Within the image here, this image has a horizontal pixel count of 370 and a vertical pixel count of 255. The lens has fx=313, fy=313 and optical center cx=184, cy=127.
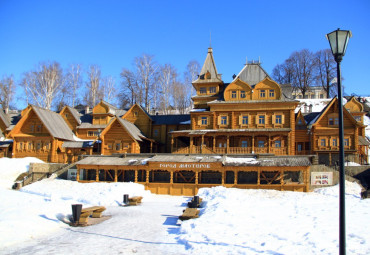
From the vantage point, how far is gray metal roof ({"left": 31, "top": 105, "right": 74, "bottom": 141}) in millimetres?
38581

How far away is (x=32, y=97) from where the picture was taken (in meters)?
55.4

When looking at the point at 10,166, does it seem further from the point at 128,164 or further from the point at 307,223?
the point at 307,223

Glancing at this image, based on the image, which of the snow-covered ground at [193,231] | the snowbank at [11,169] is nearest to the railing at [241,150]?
the snow-covered ground at [193,231]

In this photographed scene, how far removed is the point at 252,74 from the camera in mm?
36875

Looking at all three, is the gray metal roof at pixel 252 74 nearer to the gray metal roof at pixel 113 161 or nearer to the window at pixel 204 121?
the window at pixel 204 121

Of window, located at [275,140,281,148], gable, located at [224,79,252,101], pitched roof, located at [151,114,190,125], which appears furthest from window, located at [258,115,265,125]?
pitched roof, located at [151,114,190,125]

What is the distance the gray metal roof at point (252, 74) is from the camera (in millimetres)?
36253

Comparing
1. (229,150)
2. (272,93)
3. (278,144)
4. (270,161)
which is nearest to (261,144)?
(278,144)

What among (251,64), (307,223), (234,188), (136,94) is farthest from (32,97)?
(307,223)

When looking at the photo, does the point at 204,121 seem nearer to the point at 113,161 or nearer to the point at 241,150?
the point at 241,150

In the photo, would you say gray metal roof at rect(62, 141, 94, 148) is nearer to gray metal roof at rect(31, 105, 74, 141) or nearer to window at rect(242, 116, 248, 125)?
gray metal roof at rect(31, 105, 74, 141)

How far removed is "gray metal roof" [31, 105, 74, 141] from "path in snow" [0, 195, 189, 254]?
27022mm

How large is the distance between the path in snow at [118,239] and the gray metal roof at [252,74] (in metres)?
24.3

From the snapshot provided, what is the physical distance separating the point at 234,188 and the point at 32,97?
4448 cm
